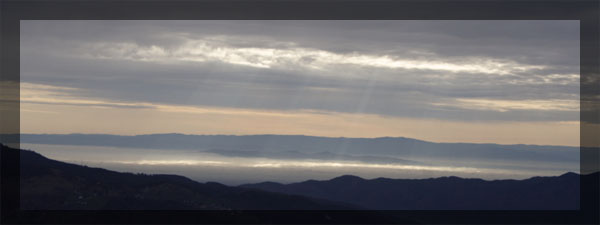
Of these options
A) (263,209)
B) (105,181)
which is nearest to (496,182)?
(263,209)

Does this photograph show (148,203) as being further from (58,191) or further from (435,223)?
(435,223)

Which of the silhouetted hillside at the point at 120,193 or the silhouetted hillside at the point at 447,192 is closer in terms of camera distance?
the silhouetted hillside at the point at 120,193

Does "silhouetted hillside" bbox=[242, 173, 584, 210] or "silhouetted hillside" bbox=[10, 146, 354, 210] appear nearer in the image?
"silhouetted hillside" bbox=[10, 146, 354, 210]

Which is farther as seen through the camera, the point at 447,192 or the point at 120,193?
the point at 447,192
